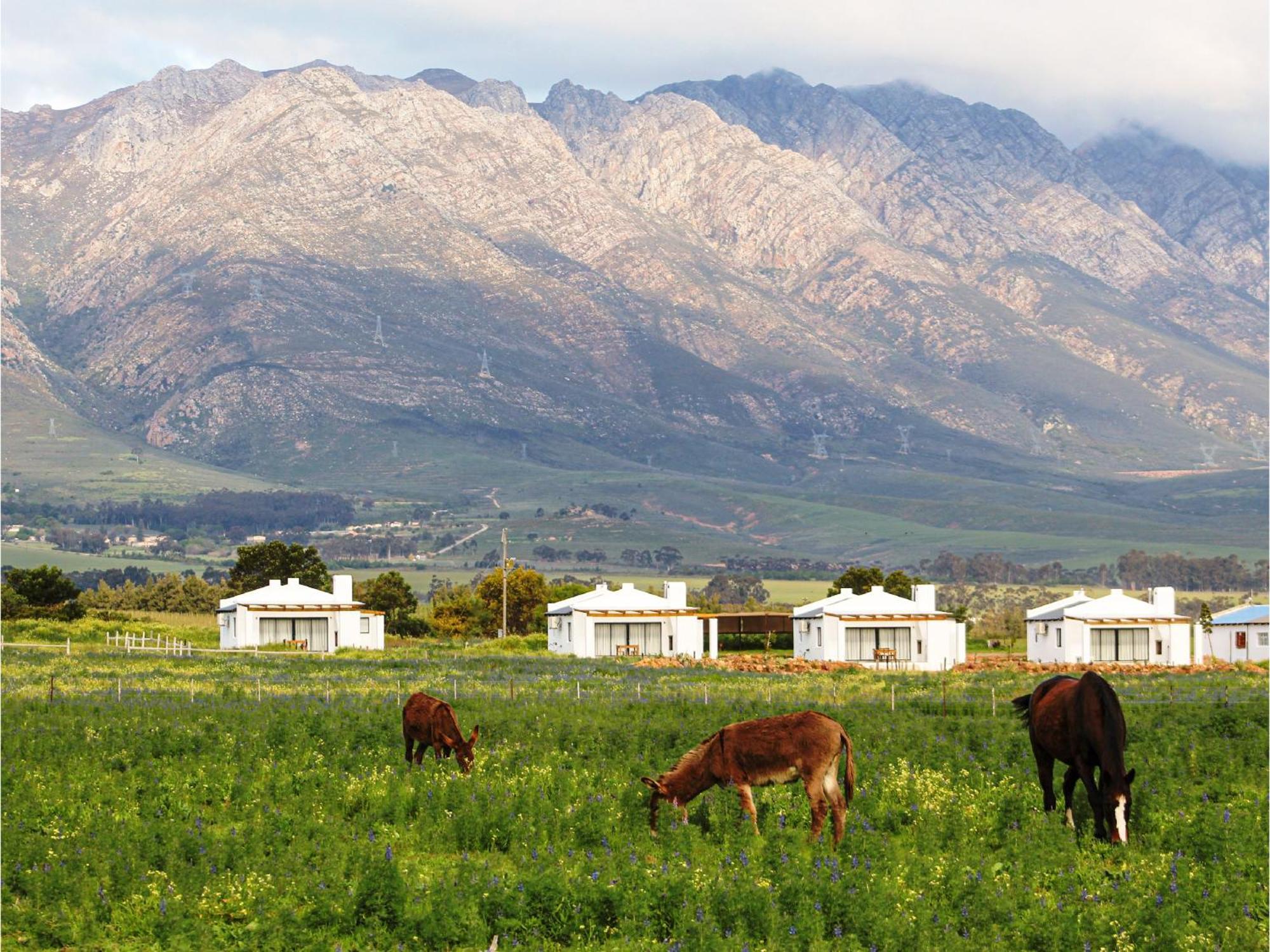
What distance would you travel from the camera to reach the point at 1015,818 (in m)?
25.8

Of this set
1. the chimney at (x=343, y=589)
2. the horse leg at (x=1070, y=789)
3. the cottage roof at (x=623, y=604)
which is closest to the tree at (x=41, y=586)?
the chimney at (x=343, y=589)

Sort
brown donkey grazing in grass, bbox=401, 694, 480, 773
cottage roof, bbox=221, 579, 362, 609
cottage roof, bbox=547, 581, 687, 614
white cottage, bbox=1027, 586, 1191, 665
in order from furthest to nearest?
cottage roof, bbox=547, 581, 687, 614
cottage roof, bbox=221, 579, 362, 609
white cottage, bbox=1027, 586, 1191, 665
brown donkey grazing in grass, bbox=401, 694, 480, 773

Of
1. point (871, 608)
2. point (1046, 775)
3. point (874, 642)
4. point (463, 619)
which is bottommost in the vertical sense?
point (1046, 775)

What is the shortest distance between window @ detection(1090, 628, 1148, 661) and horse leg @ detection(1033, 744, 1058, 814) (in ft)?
211

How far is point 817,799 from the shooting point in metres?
23.9

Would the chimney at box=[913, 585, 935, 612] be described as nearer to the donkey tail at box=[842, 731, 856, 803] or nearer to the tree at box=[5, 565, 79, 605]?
the tree at box=[5, 565, 79, 605]

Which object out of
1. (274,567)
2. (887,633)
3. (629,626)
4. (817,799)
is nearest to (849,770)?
(817,799)

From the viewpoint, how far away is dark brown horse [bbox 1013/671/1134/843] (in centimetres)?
2414

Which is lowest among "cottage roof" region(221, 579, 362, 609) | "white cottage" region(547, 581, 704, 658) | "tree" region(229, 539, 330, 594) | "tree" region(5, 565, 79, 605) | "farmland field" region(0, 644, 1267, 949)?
"farmland field" region(0, 644, 1267, 949)

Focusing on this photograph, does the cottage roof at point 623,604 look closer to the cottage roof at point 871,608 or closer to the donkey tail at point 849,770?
the cottage roof at point 871,608

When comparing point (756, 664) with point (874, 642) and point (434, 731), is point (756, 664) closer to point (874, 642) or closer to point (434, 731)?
point (874, 642)

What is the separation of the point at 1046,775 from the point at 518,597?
331ft

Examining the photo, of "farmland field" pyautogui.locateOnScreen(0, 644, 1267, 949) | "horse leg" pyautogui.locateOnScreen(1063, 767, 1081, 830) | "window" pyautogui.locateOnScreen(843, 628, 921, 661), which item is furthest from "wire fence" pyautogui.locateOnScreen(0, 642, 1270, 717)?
"horse leg" pyautogui.locateOnScreen(1063, 767, 1081, 830)

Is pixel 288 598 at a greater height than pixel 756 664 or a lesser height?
greater
